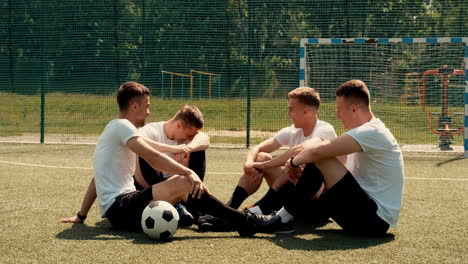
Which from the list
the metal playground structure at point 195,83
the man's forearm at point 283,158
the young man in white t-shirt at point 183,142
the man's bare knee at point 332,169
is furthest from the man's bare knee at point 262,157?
the metal playground structure at point 195,83

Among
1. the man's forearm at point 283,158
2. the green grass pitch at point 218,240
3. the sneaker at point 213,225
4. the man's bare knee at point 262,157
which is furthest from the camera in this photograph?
the man's bare knee at point 262,157

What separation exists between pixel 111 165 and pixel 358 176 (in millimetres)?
1962

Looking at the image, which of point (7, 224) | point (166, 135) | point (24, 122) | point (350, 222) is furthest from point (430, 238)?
point (24, 122)

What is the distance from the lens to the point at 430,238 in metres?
4.77

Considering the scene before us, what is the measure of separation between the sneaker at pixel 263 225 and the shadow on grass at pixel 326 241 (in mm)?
83

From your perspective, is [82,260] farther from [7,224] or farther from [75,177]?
[75,177]

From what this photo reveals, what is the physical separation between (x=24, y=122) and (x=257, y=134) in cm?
660

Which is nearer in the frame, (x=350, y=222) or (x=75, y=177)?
(x=350, y=222)

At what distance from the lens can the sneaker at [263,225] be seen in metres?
4.72

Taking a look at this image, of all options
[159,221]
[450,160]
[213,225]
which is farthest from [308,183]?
[450,160]

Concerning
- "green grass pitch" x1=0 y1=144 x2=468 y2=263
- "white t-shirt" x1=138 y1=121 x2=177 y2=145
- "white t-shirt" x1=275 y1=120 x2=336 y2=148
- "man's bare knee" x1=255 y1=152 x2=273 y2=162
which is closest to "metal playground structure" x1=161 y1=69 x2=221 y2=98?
"green grass pitch" x1=0 y1=144 x2=468 y2=263

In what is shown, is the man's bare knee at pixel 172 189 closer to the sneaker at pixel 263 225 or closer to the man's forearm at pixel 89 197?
the sneaker at pixel 263 225

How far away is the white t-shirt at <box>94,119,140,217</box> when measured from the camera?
4.80 metres

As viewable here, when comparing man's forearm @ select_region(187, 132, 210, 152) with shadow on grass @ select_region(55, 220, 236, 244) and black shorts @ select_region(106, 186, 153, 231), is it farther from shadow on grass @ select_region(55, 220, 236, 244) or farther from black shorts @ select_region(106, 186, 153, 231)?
shadow on grass @ select_region(55, 220, 236, 244)
